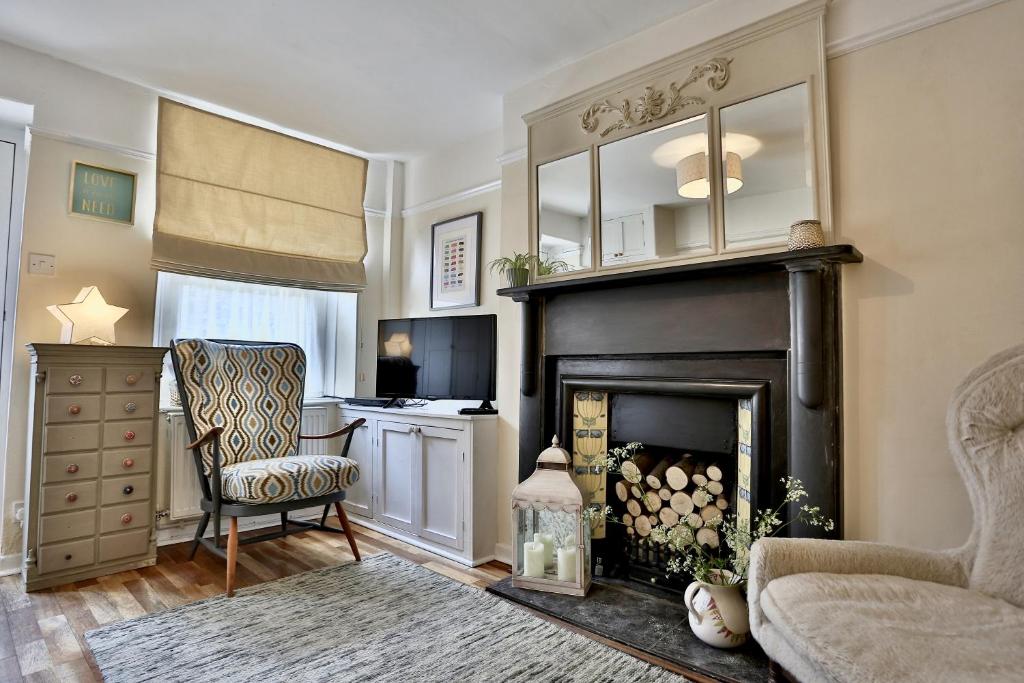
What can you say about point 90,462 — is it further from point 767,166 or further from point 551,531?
point 767,166

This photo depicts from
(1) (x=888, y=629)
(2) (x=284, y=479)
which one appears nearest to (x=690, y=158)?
(1) (x=888, y=629)

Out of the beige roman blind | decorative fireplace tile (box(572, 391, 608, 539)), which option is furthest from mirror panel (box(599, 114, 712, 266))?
the beige roman blind

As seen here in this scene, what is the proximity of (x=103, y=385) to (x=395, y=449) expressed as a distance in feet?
4.92

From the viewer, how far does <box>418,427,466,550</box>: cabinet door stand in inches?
113

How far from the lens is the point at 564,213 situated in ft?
8.83

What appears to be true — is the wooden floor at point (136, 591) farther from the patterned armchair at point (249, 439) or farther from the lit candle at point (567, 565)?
the lit candle at point (567, 565)

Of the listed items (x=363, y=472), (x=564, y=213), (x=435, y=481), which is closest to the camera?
(x=564, y=213)

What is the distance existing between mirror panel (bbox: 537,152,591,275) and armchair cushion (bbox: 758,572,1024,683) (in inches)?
64.4

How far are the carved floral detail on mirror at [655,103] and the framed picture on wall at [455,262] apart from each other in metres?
1.08

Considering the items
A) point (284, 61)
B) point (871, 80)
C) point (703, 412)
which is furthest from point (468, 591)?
point (284, 61)

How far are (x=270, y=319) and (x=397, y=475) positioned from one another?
142 centimetres

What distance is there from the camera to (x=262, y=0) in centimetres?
227

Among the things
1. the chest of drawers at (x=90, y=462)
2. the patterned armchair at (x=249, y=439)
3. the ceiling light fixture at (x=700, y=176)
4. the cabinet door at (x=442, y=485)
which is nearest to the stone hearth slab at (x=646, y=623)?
the cabinet door at (x=442, y=485)

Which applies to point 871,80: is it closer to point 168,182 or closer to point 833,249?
point 833,249
